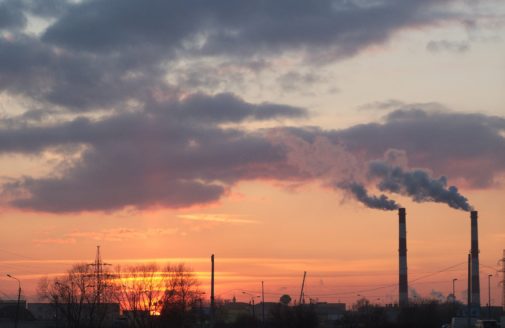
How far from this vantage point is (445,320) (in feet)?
430

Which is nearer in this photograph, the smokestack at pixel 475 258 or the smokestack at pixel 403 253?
the smokestack at pixel 475 258

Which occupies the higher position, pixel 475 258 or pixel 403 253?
pixel 403 253

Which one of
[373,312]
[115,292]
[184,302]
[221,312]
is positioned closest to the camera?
[184,302]

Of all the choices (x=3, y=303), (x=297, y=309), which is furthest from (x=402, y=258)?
(x=3, y=303)

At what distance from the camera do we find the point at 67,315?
10912 centimetres

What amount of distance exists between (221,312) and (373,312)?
42.5 metres

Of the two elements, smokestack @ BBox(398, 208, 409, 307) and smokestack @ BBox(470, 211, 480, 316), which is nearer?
smokestack @ BBox(470, 211, 480, 316)

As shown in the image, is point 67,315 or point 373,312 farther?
point 373,312

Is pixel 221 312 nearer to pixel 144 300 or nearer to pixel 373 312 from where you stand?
pixel 373 312

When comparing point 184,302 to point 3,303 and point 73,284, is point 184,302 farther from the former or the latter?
point 3,303

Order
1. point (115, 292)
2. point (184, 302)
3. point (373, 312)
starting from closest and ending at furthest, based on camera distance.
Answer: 1. point (184, 302)
2. point (115, 292)
3. point (373, 312)

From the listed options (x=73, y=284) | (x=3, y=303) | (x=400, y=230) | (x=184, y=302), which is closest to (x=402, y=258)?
(x=400, y=230)

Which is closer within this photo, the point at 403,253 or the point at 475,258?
the point at 475,258

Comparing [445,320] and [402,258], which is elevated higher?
[402,258]
